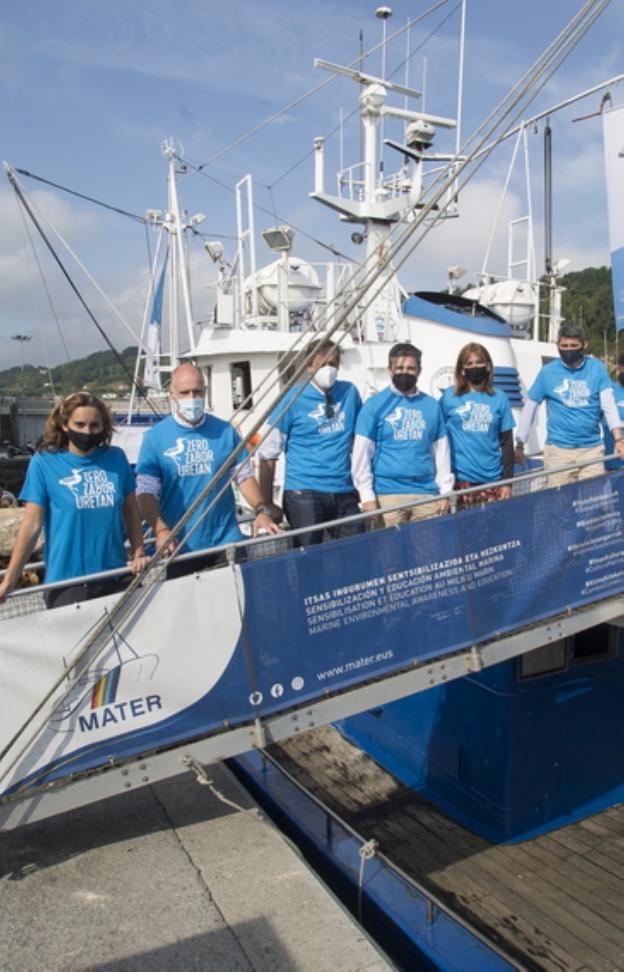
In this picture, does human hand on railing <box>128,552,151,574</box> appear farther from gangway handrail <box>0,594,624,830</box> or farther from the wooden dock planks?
the wooden dock planks

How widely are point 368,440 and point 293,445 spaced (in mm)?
498

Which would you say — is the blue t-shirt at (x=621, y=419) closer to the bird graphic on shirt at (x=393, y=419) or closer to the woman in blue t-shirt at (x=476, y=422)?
the woman in blue t-shirt at (x=476, y=422)

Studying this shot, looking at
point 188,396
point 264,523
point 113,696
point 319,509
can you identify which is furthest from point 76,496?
point 319,509

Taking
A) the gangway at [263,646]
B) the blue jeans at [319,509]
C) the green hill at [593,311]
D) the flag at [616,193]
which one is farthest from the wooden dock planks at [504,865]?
the green hill at [593,311]

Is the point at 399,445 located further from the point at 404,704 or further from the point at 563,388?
the point at 404,704

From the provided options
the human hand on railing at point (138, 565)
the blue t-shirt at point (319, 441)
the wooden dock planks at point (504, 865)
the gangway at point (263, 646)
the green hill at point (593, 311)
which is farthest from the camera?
the green hill at point (593, 311)

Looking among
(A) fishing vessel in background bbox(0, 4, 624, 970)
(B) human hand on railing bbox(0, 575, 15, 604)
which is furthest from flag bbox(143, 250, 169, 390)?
(B) human hand on railing bbox(0, 575, 15, 604)

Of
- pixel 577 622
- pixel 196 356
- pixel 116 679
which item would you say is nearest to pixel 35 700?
pixel 116 679

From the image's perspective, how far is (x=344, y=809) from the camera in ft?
23.1

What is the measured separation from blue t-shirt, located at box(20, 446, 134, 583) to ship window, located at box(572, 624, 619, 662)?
4.82 m

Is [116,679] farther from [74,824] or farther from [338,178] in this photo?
Result: [338,178]

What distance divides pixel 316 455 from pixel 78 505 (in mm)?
1676

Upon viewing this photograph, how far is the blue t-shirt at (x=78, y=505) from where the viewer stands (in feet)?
11.9

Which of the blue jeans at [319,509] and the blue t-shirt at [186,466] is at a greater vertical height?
the blue t-shirt at [186,466]
